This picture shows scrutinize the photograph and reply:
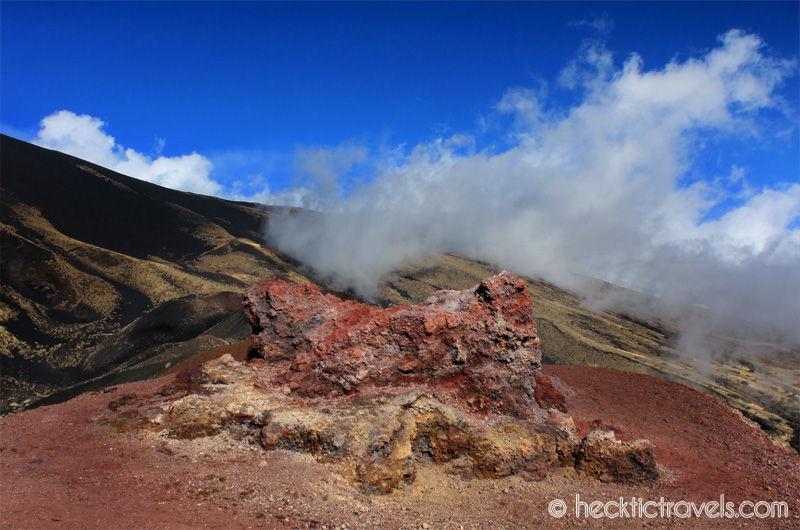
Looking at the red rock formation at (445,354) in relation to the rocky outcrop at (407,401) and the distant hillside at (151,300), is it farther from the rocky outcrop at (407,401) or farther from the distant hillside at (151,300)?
the distant hillside at (151,300)

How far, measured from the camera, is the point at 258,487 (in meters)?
5.46

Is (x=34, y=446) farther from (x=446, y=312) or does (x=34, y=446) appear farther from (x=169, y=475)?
(x=446, y=312)

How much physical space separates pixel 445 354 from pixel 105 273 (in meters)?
23.3

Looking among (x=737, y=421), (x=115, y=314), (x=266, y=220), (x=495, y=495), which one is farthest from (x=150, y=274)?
(x=737, y=421)

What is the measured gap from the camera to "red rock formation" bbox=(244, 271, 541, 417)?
7.66 meters

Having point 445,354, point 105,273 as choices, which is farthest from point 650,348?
point 105,273

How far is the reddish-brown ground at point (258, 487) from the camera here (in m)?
4.70

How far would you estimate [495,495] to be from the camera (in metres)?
6.39

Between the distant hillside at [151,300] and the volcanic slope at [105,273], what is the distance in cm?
8
